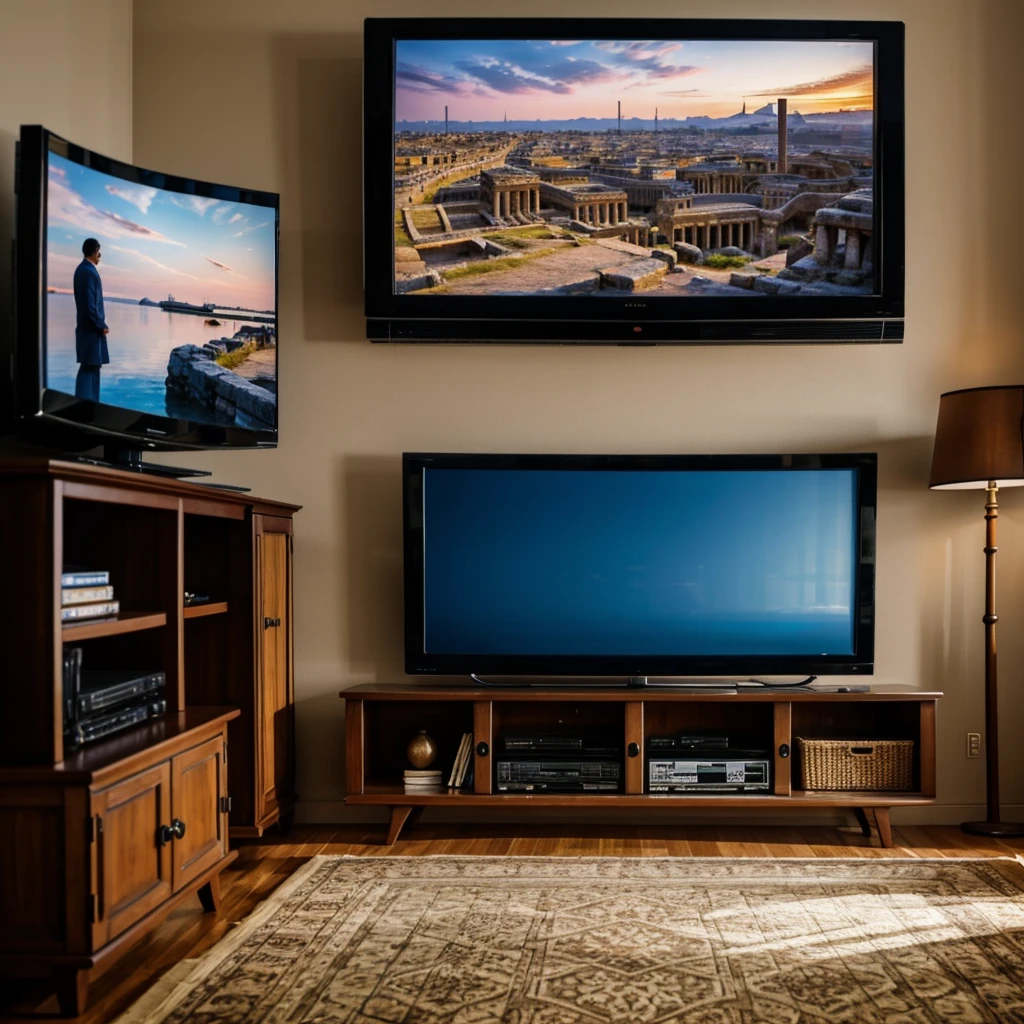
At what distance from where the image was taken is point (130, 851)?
230cm

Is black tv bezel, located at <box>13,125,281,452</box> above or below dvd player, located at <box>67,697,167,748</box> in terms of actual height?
above

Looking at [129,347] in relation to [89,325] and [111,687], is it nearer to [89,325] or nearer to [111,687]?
[89,325]

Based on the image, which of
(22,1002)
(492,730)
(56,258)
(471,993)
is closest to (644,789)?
(492,730)

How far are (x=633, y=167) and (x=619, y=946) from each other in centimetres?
268

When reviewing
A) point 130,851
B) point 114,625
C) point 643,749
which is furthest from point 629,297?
point 130,851

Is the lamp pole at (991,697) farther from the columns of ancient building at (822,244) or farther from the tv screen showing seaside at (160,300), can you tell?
the tv screen showing seaside at (160,300)

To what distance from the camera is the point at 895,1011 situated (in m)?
2.19

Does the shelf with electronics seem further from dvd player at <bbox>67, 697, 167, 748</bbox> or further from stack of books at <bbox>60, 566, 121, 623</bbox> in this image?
stack of books at <bbox>60, 566, 121, 623</bbox>

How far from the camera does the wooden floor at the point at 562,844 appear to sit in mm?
3213

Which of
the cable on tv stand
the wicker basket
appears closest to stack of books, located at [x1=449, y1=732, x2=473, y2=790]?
the cable on tv stand

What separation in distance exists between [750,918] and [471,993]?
84 cm

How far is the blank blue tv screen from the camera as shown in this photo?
12.2 feet

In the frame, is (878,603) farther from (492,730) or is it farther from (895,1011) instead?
(895,1011)

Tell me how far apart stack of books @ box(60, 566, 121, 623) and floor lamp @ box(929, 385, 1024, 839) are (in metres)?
2.69
